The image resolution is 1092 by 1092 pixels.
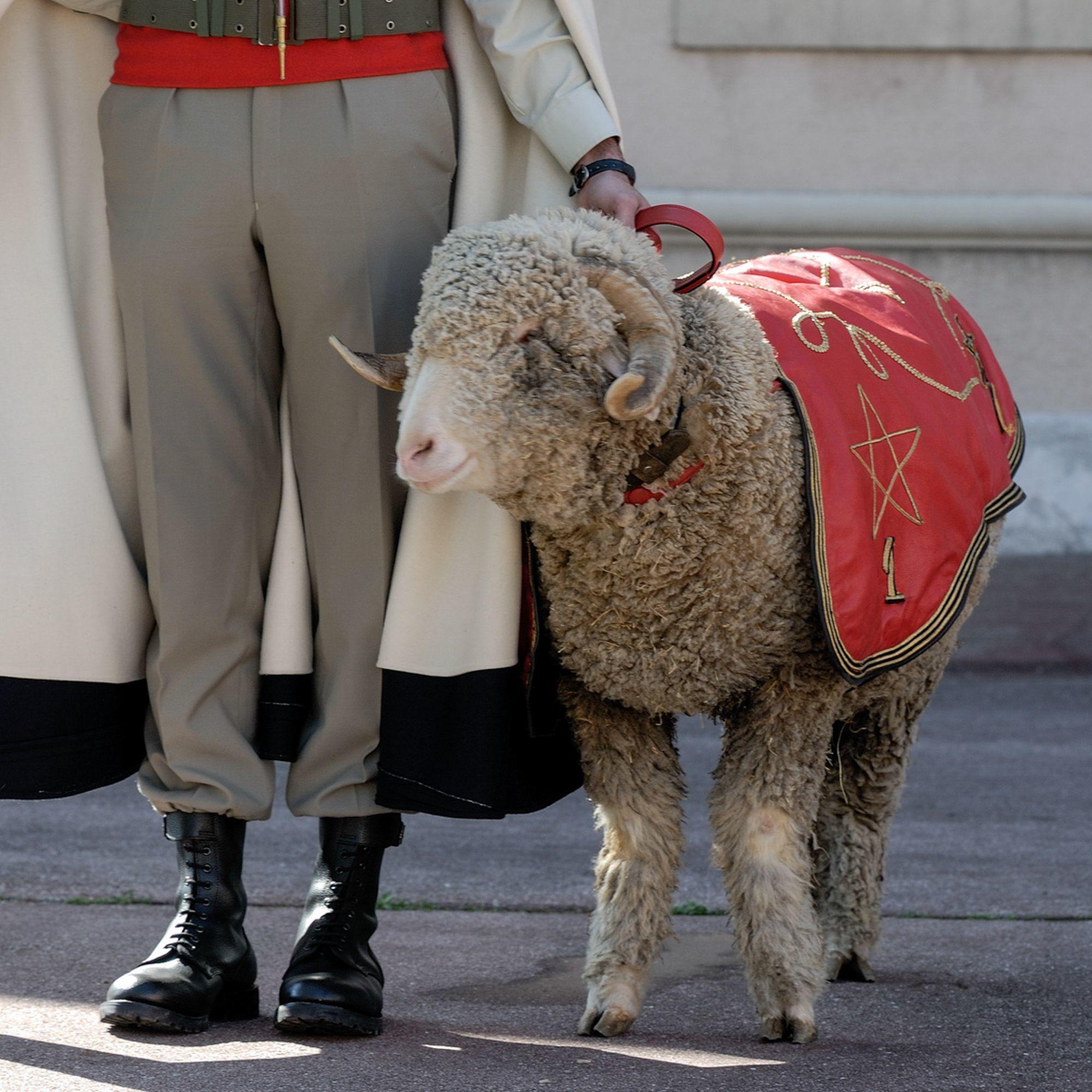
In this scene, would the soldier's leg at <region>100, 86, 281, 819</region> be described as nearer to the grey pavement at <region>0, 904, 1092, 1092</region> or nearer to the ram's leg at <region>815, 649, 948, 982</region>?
the grey pavement at <region>0, 904, 1092, 1092</region>

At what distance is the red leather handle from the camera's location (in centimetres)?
253

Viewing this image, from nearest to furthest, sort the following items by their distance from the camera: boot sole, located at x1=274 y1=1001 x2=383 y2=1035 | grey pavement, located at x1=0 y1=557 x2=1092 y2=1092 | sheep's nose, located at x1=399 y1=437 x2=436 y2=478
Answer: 1. sheep's nose, located at x1=399 y1=437 x2=436 y2=478
2. grey pavement, located at x1=0 y1=557 x2=1092 y2=1092
3. boot sole, located at x1=274 y1=1001 x2=383 y2=1035

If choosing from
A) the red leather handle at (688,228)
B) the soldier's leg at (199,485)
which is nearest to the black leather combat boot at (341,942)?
the soldier's leg at (199,485)

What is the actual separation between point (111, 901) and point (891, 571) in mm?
1772

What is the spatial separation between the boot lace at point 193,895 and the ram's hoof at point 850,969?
3.57 feet

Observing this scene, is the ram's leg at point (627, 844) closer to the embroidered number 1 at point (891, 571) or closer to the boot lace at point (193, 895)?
the embroidered number 1 at point (891, 571)

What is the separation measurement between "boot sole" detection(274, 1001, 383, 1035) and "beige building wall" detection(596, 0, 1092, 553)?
4.56m

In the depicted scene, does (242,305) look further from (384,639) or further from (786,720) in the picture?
(786,720)

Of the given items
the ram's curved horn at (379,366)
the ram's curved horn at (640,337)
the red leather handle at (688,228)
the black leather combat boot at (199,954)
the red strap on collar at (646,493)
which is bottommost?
the black leather combat boot at (199,954)

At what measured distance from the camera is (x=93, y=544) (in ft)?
8.87

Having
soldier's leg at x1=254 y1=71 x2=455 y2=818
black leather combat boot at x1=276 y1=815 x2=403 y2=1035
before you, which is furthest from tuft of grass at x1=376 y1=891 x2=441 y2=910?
soldier's leg at x1=254 y1=71 x2=455 y2=818

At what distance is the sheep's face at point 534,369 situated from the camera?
2.28 meters

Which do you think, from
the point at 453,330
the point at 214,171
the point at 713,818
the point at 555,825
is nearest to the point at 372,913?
the point at 713,818

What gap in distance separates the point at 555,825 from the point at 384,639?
1.72 metres
